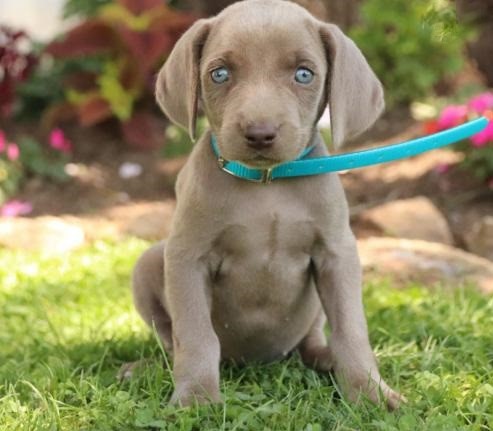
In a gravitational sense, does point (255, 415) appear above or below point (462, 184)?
above

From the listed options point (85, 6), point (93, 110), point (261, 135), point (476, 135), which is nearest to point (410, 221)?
point (476, 135)

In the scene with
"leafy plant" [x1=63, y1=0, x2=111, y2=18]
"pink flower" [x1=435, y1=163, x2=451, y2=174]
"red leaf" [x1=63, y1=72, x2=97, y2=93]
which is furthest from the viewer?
"leafy plant" [x1=63, y1=0, x2=111, y2=18]

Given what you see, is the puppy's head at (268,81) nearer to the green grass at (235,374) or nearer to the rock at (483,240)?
the green grass at (235,374)

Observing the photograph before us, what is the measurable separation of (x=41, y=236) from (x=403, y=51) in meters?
4.15

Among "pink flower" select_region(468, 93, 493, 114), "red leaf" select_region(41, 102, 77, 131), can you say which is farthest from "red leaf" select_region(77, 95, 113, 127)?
"pink flower" select_region(468, 93, 493, 114)

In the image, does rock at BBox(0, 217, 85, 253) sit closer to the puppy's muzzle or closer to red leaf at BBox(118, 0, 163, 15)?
red leaf at BBox(118, 0, 163, 15)

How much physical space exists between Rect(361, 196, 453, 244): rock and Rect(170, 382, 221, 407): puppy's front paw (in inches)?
155

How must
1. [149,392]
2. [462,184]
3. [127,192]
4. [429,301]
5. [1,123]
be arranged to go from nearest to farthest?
[149,392]
[429,301]
[462,184]
[127,192]
[1,123]

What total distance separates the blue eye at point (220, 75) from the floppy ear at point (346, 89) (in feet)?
1.23

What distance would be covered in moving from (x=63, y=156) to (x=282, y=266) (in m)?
5.96

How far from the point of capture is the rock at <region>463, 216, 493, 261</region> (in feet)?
22.6

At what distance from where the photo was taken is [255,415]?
323 centimetres

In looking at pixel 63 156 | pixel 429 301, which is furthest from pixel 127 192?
pixel 429 301

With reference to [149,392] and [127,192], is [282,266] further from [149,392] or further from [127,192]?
[127,192]
